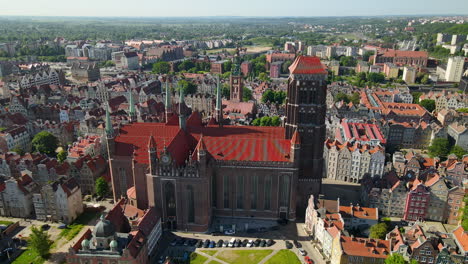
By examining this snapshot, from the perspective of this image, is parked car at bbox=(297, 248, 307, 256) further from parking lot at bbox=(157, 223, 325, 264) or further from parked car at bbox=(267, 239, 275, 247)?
parked car at bbox=(267, 239, 275, 247)

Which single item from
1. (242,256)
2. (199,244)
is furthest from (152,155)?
(242,256)

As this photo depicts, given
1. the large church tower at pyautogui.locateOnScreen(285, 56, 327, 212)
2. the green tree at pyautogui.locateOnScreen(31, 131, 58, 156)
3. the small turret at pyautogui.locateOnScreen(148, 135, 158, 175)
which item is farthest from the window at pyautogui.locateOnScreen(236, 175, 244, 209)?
the green tree at pyautogui.locateOnScreen(31, 131, 58, 156)

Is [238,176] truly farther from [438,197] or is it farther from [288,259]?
[438,197]

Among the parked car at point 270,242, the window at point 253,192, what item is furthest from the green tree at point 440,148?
the parked car at point 270,242

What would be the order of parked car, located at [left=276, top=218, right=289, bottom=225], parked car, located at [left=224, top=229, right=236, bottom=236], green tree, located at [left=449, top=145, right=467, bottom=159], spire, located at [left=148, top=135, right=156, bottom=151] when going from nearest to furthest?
spire, located at [left=148, top=135, right=156, bottom=151], parked car, located at [left=224, top=229, right=236, bottom=236], parked car, located at [left=276, top=218, right=289, bottom=225], green tree, located at [left=449, top=145, right=467, bottom=159]

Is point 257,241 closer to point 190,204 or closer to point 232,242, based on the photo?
point 232,242

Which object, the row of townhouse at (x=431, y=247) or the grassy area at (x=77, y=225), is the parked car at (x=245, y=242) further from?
the grassy area at (x=77, y=225)

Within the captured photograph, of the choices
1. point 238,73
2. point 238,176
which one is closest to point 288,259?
point 238,176
